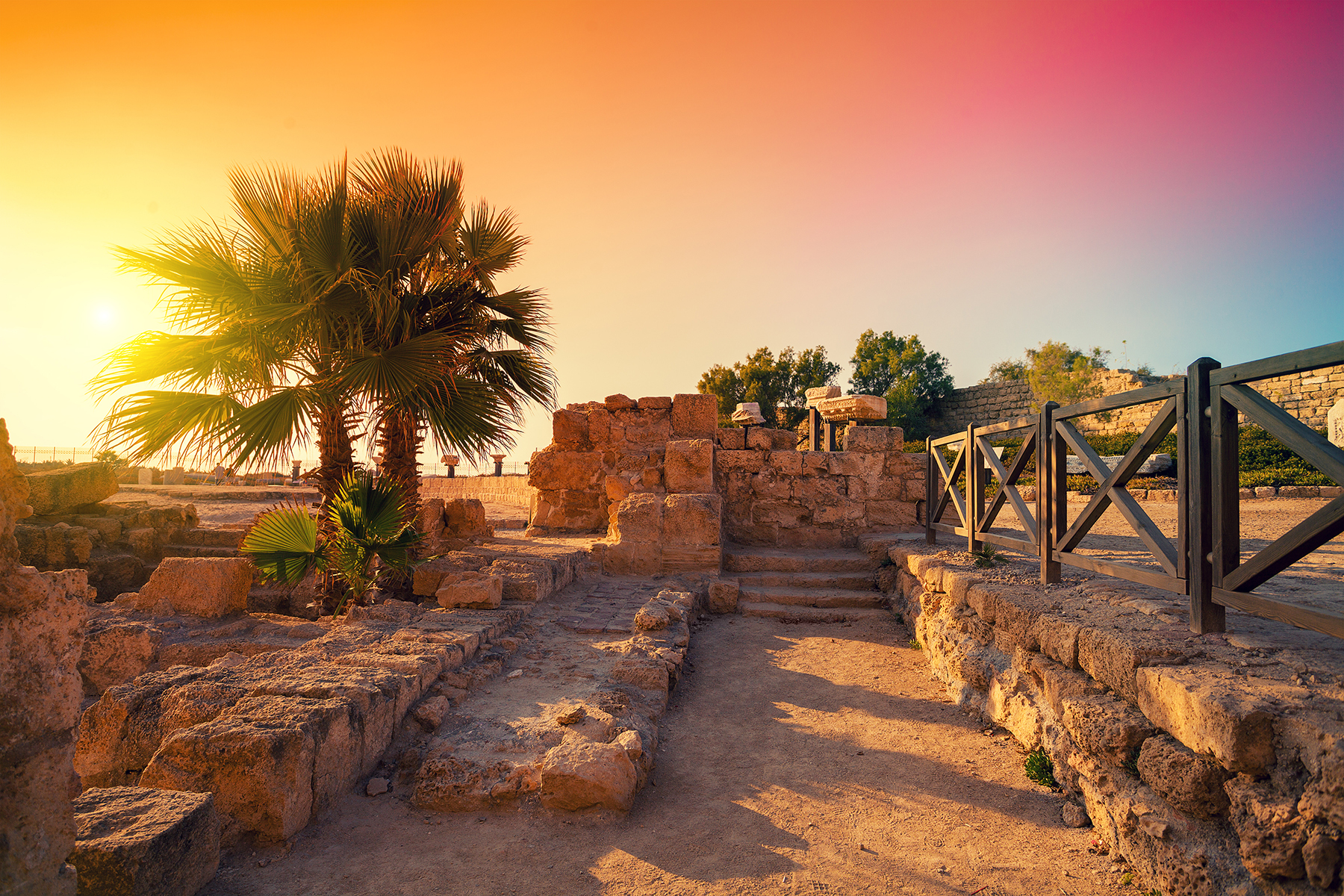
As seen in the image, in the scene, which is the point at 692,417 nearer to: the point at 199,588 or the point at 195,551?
the point at 199,588

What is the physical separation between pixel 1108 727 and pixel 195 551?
983 cm

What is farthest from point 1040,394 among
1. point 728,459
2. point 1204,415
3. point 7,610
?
point 7,610

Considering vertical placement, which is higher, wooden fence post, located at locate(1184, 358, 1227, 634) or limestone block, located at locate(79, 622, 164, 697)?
wooden fence post, located at locate(1184, 358, 1227, 634)

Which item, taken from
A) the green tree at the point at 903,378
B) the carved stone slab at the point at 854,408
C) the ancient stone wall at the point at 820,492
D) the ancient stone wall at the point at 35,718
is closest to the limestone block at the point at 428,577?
the ancient stone wall at the point at 820,492

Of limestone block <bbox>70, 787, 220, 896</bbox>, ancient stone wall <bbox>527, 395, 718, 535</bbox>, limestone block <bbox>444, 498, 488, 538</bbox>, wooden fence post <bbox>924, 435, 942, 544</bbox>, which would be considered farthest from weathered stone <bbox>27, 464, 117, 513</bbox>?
wooden fence post <bbox>924, 435, 942, 544</bbox>

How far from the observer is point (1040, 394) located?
25.0 metres

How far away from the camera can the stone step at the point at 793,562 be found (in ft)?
23.0

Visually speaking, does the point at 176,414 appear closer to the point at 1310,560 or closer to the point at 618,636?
the point at 618,636

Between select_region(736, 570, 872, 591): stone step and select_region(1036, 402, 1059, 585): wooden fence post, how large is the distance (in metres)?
2.86

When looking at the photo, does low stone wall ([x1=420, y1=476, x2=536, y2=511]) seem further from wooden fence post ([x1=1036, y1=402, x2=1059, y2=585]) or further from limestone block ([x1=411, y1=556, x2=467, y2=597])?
wooden fence post ([x1=1036, y1=402, x2=1059, y2=585])

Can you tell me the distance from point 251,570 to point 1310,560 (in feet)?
27.5

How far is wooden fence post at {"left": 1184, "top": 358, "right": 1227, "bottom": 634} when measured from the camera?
7.88 ft

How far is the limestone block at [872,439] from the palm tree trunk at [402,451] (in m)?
4.97

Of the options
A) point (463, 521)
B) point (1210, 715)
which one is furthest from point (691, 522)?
point (1210, 715)
